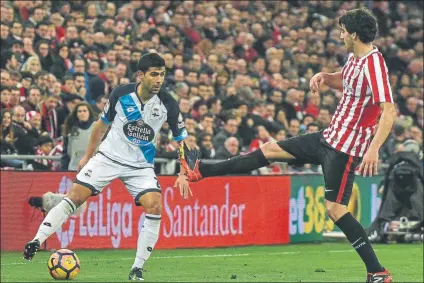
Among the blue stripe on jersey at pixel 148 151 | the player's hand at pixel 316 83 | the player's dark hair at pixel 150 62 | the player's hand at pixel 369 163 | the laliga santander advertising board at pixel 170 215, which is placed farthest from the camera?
the laliga santander advertising board at pixel 170 215

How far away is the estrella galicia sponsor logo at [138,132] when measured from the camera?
1294cm

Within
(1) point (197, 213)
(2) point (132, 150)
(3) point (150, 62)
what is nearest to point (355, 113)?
(3) point (150, 62)

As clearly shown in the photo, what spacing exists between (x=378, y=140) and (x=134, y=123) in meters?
3.32

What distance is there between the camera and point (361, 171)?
10406 mm

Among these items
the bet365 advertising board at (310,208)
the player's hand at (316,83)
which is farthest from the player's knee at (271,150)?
the bet365 advertising board at (310,208)

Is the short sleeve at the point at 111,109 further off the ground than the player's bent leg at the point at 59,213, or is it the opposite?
the short sleeve at the point at 111,109

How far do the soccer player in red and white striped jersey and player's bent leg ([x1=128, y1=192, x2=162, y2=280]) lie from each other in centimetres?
128

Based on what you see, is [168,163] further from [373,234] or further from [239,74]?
[239,74]

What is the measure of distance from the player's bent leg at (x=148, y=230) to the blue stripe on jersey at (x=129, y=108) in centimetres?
86

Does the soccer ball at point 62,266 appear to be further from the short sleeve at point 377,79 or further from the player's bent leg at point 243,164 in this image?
the short sleeve at point 377,79

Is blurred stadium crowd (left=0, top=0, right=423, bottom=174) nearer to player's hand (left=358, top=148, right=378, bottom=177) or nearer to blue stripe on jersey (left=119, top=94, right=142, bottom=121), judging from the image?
blue stripe on jersey (left=119, top=94, right=142, bottom=121)

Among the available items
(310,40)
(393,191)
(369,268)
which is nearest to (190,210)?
(393,191)

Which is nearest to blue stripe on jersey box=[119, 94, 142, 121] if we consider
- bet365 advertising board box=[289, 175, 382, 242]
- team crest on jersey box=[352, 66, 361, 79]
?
team crest on jersey box=[352, 66, 361, 79]

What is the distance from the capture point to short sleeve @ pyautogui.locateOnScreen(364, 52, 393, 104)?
1090 cm
